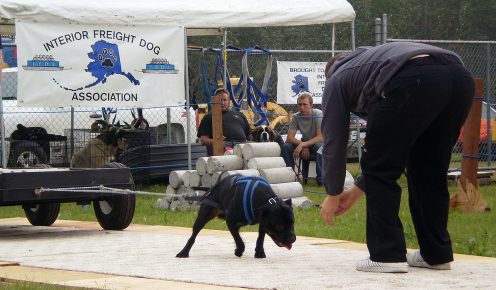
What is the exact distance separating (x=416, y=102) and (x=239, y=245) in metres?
2.18

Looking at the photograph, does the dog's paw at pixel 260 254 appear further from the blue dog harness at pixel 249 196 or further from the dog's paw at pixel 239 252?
the blue dog harness at pixel 249 196

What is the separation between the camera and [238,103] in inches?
743

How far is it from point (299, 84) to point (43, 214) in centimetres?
739

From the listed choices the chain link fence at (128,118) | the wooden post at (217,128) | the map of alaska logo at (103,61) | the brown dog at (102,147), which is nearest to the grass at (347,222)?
the brown dog at (102,147)

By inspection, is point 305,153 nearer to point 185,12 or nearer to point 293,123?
point 293,123

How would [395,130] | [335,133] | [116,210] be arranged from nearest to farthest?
1. [395,130]
2. [335,133]
3. [116,210]

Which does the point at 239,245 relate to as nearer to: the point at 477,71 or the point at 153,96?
the point at 153,96

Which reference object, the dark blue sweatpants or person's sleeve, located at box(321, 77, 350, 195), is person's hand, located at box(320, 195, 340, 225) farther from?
the dark blue sweatpants

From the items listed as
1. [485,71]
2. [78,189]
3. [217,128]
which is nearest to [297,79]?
[485,71]

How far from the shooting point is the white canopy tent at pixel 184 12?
1393 cm

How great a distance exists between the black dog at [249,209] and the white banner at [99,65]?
6718mm

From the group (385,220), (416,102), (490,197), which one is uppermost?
(416,102)

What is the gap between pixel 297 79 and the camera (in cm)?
1772

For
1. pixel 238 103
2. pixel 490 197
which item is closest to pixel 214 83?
pixel 238 103
